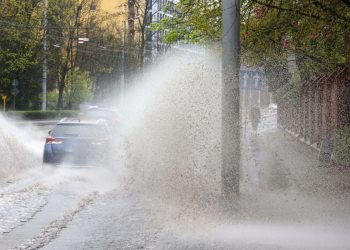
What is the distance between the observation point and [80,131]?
17.6m

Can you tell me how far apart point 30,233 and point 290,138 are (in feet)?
95.3

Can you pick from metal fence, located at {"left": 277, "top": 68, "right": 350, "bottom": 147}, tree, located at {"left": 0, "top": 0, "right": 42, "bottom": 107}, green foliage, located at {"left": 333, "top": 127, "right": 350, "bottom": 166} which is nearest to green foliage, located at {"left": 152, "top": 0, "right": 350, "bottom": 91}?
green foliage, located at {"left": 333, "top": 127, "right": 350, "bottom": 166}

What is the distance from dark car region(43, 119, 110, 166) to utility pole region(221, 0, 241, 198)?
238 inches

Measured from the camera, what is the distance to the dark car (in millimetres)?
17156

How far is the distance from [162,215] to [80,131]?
719cm

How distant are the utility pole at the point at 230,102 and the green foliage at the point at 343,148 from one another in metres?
6.67

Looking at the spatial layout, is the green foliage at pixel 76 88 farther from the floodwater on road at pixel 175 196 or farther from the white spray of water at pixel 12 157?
the floodwater on road at pixel 175 196

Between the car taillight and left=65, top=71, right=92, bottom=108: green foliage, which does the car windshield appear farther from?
left=65, top=71, right=92, bottom=108: green foliage

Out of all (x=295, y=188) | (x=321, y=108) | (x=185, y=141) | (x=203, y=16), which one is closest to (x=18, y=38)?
(x=321, y=108)

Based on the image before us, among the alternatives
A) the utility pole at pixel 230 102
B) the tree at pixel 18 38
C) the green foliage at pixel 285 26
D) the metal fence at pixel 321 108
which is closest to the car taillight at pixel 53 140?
the green foliage at pixel 285 26

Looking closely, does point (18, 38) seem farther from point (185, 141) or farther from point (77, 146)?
point (185, 141)

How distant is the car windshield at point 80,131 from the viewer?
17469mm

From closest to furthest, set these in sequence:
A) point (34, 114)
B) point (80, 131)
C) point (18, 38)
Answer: point (80, 131) < point (34, 114) < point (18, 38)

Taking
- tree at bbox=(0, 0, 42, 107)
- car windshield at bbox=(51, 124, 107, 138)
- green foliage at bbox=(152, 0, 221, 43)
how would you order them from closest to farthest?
green foliage at bbox=(152, 0, 221, 43) → car windshield at bbox=(51, 124, 107, 138) → tree at bbox=(0, 0, 42, 107)
